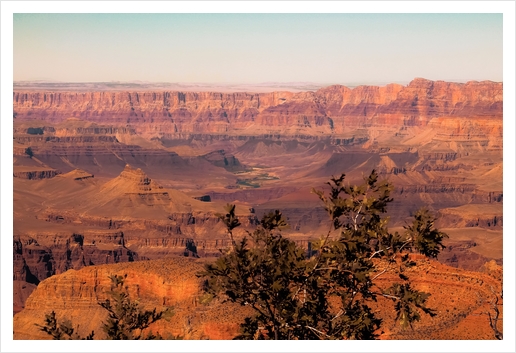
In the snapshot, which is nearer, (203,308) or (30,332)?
(203,308)

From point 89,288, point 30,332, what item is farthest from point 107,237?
point 30,332

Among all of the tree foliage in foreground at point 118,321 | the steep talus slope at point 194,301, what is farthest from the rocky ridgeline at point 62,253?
the tree foliage in foreground at point 118,321

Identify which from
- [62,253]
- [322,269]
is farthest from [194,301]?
[62,253]

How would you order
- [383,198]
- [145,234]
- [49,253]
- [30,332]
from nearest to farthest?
1. [383,198]
2. [30,332]
3. [49,253]
4. [145,234]

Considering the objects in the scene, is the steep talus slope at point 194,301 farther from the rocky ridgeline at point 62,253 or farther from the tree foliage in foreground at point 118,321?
the rocky ridgeline at point 62,253

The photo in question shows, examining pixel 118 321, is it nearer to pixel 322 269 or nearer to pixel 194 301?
pixel 322 269

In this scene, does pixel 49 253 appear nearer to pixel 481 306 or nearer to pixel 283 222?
pixel 481 306

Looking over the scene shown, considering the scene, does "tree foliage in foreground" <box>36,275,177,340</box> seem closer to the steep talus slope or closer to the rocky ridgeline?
the steep talus slope
